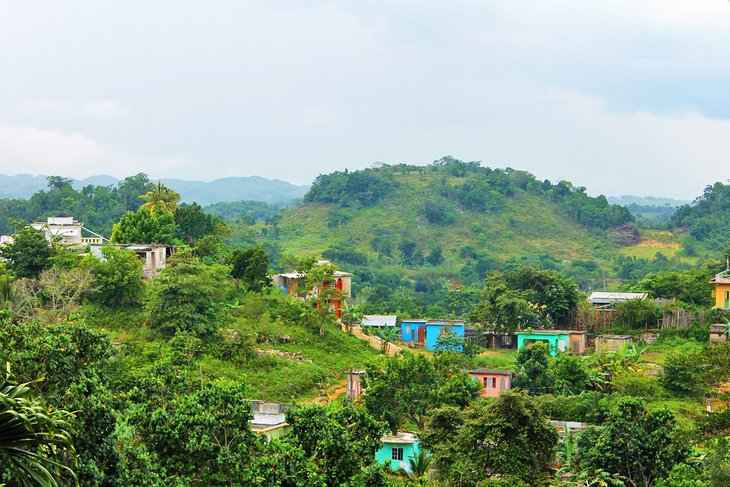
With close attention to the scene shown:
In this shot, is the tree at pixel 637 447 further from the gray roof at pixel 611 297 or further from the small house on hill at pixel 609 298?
the gray roof at pixel 611 297

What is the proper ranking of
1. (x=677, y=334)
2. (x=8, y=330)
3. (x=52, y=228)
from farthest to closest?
(x=52, y=228) → (x=677, y=334) → (x=8, y=330)

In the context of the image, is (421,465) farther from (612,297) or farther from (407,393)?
(612,297)

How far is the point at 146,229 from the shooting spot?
36.8 meters

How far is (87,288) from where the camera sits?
1175 inches

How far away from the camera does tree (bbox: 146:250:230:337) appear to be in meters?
28.4

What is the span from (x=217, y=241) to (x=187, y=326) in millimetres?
9476

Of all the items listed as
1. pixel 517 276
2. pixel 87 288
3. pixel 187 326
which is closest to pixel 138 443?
pixel 187 326

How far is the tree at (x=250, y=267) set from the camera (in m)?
34.7

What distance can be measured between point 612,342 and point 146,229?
1783cm

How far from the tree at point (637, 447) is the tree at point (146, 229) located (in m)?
22.1

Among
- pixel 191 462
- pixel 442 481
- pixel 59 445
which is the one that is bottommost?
pixel 442 481

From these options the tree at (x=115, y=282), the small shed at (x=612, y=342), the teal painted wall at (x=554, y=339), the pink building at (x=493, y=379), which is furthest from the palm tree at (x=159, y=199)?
the small shed at (x=612, y=342)

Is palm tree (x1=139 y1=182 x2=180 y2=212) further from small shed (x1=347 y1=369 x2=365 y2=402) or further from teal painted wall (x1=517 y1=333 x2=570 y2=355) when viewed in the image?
teal painted wall (x1=517 y1=333 x2=570 y2=355)

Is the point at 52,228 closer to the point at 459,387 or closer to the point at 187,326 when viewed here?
the point at 187,326
